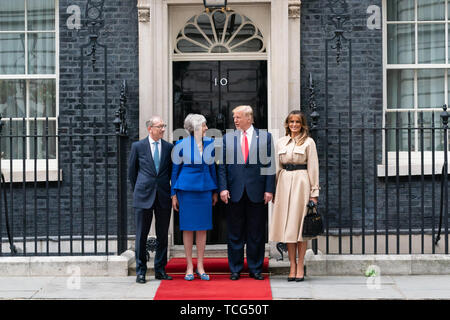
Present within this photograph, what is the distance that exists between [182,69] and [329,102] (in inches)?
78.1

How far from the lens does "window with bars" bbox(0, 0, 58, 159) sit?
10.4 m

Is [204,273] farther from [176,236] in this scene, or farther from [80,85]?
[80,85]

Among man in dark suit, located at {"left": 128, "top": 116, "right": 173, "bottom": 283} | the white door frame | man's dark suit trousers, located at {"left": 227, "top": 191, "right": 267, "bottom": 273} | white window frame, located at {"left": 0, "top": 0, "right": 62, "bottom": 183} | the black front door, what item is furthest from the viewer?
the black front door

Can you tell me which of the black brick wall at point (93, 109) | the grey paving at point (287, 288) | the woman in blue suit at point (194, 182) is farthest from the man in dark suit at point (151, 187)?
the black brick wall at point (93, 109)

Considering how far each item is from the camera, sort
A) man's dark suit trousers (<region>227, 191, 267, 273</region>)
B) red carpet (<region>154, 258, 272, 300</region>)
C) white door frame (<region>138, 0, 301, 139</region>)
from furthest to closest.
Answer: white door frame (<region>138, 0, 301, 139</region>) < man's dark suit trousers (<region>227, 191, 267, 273</region>) < red carpet (<region>154, 258, 272, 300</region>)

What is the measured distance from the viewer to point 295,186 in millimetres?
8414

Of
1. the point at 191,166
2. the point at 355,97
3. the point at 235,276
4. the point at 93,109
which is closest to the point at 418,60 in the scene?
the point at 355,97

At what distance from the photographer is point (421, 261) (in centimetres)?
880

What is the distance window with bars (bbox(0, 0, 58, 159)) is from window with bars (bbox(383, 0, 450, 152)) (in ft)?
14.7

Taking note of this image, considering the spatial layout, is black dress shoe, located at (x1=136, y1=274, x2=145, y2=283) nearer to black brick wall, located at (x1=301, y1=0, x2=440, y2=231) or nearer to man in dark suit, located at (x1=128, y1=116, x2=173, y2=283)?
man in dark suit, located at (x1=128, y1=116, x2=173, y2=283)

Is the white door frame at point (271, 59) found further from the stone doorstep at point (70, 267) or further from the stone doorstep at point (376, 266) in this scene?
the stone doorstep at point (376, 266)

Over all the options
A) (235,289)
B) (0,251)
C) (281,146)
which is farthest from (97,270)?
(281,146)

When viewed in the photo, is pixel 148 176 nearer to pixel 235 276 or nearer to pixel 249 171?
pixel 249 171

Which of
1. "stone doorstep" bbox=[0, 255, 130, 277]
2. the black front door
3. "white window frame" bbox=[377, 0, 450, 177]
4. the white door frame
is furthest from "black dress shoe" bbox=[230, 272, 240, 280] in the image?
"white window frame" bbox=[377, 0, 450, 177]
